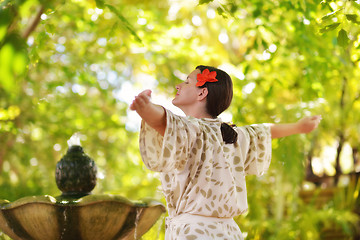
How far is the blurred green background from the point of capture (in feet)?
14.8

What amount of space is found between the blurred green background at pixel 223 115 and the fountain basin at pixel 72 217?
188 cm

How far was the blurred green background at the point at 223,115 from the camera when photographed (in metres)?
4.52

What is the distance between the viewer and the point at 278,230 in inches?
226

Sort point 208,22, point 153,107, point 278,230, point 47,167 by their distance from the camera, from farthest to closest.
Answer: point 47,167
point 208,22
point 278,230
point 153,107

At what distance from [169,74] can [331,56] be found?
2.93 m

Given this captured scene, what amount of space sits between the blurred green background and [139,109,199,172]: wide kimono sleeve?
2.01m

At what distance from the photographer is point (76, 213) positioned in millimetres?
2375

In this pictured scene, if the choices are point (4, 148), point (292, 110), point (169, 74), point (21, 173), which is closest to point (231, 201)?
point (292, 110)

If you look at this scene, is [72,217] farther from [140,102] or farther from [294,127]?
[294,127]

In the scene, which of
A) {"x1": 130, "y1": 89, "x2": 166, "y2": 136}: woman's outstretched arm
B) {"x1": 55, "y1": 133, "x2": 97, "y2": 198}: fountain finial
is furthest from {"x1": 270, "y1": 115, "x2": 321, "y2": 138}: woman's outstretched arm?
{"x1": 55, "y1": 133, "x2": 97, "y2": 198}: fountain finial

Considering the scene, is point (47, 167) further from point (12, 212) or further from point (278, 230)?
point (12, 212)

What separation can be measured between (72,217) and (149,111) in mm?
1064

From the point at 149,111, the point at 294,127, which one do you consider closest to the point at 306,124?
the point at 294,127

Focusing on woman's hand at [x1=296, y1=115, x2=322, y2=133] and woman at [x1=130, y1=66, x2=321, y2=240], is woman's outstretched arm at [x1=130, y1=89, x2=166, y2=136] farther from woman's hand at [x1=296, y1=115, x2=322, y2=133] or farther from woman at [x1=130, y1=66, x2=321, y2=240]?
woman's hand at [x1=296, y1=115, x2=322, y2=133]
